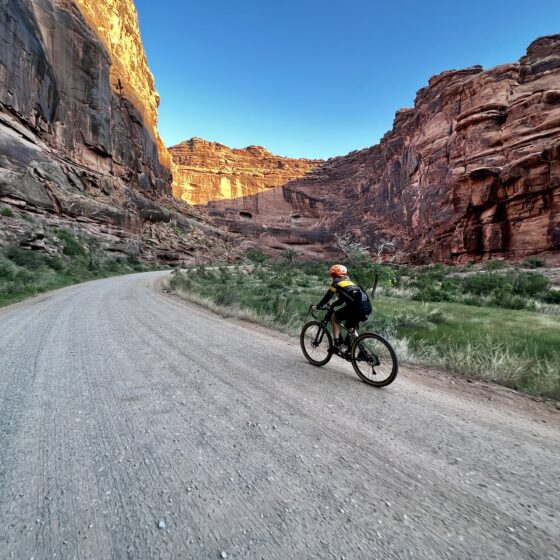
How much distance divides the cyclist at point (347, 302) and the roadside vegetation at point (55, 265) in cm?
1267

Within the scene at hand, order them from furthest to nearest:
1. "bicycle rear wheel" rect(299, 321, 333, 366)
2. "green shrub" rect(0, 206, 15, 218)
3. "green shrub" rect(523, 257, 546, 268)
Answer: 1. "green shrub" rect(523, 257, 546, 268)
2. "green shrub" rect(0, 206, 15, 218)
3. "bicycle rear wheel" rect(299, 321, 333, 366)

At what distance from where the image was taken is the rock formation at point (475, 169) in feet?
112

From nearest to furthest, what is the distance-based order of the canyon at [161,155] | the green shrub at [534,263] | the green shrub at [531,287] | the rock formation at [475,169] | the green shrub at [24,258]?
the green shrub at [531,287]
the green shrub at [24,258]
the canyon at [161,155]
the green shrub at [534,263]
the rock formation at [475,169]

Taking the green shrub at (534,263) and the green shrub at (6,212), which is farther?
the green shrub at (534,263)

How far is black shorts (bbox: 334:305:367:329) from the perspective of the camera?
4180 mm

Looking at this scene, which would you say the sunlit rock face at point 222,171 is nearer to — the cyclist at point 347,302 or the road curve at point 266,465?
the cyclist at point 347,302

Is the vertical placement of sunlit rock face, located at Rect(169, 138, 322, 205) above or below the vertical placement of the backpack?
above

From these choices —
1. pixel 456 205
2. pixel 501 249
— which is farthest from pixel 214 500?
pixel 456 205

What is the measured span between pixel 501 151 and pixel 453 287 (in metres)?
34.7

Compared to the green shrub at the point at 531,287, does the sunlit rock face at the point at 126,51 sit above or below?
above

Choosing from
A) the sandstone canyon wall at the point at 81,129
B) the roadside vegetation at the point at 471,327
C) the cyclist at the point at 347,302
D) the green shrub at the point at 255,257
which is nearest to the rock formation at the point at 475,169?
the roadside vegetation at the point at 471,327

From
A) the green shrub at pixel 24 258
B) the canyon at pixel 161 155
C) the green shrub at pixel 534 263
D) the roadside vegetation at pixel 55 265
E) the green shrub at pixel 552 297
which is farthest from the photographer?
the green shrub at pixel 534 263

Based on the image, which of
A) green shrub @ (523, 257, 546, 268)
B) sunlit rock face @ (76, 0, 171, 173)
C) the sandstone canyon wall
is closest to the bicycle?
the sandstone canyon wall

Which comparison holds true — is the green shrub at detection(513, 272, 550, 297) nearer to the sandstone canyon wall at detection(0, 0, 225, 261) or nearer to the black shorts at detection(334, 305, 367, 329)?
the black shorts at detection(334, 305, 367, 329)
